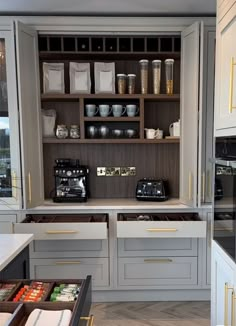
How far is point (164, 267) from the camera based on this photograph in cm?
252

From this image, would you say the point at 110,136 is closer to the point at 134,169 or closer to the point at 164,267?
the point at 134,169

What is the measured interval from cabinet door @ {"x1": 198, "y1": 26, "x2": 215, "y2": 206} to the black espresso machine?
101 cm

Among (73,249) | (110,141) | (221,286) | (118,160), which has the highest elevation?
(110,141)

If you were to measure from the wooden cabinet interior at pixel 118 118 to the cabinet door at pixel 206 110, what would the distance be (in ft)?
0.91

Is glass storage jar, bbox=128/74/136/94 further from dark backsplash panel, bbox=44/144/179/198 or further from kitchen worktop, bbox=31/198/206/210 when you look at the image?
kitchen worktop, bbox=31/198/206/210

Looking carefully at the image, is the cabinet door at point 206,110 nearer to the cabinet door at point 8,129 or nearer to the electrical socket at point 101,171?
the electrical socket at point 101,171

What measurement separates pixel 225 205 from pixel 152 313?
1354 millimetres

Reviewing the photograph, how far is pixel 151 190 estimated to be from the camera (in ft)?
8.82

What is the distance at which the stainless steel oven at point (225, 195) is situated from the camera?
4.50 ft

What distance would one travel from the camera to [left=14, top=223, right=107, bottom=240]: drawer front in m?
2.24

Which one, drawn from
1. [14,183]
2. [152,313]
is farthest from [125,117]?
[152,313]

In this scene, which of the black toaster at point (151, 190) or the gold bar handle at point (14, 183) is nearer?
the gold bar handle at point (14, 183)

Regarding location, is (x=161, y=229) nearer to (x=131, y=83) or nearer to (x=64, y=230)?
(x=64, y=230)

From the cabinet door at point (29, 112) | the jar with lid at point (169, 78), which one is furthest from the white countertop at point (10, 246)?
the jar with lid at point (169, 78)
